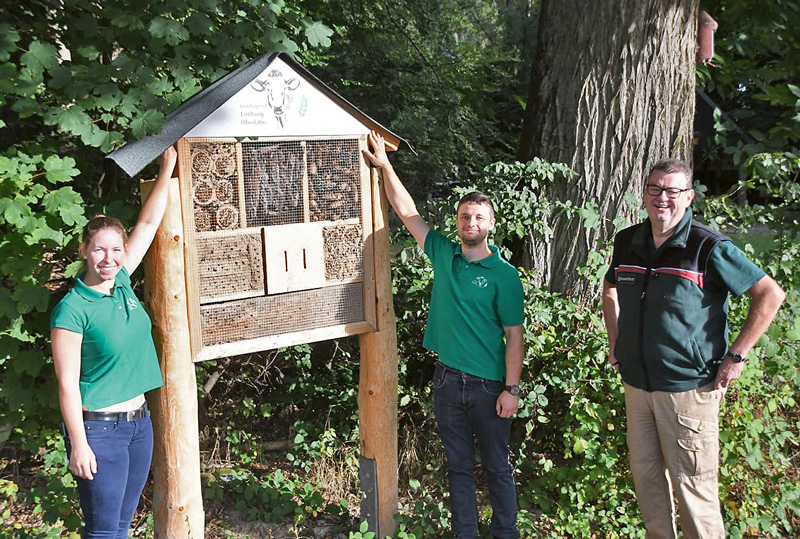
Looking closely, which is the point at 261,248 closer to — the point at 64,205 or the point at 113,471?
the point at 64,205

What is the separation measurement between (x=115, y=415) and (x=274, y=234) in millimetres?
1193

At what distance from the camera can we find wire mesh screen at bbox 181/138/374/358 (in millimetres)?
3439

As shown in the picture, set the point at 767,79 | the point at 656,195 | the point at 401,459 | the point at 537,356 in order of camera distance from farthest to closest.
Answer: the point at 767,79, the point at 401,459, the point at 537,356, the point at 656,195

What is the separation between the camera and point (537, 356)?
4598 millimetres

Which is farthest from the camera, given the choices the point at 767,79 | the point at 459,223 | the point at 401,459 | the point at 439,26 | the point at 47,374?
the point at 439,26

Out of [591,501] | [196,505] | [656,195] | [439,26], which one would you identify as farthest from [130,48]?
[439,26]

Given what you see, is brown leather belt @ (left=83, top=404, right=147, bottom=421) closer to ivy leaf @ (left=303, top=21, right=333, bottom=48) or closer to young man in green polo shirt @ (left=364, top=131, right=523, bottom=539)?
young man in green polo shirt @ (left=364, top=131, right=523, bottom=539)

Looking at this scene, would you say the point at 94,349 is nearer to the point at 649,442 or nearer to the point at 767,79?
the point at 649,442

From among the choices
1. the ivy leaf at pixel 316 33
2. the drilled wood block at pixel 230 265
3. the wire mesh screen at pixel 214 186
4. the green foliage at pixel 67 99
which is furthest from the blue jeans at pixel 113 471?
the ivy leaf at pixel 316 33

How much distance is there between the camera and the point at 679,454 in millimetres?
3408

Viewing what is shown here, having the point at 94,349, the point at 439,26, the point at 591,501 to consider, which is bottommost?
the point at 591,501

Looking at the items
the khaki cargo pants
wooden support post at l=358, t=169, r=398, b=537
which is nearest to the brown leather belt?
wooden support post at l=358, t=169, r=398, b=537

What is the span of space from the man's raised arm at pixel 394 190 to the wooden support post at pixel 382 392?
4.0 inches

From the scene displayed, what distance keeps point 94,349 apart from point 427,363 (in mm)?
2815
